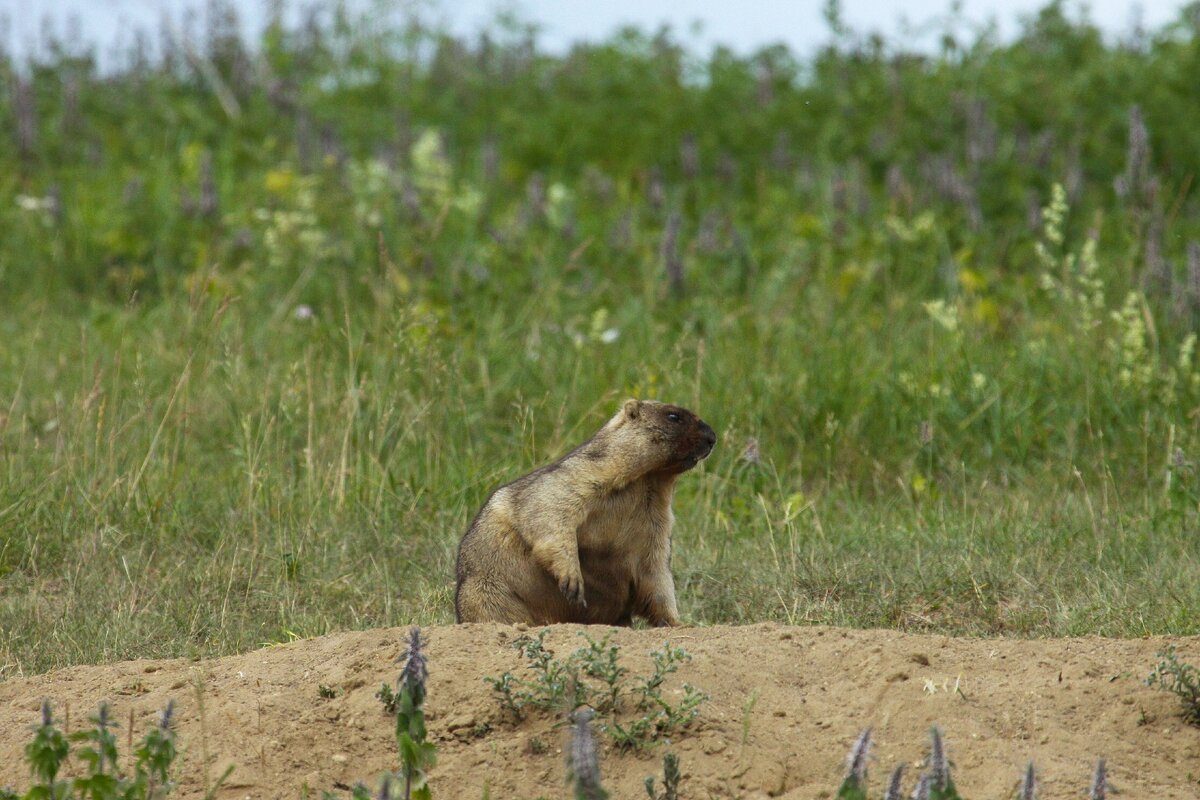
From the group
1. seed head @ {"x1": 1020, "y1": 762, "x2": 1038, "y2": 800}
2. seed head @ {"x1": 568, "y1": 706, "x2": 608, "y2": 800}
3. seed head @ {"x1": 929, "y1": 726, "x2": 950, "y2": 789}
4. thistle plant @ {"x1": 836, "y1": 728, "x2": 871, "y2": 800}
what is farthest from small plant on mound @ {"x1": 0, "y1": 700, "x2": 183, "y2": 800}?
seed head @ {"x1": 1020, "y1": 762, "x2": 1038, "y2": 800}

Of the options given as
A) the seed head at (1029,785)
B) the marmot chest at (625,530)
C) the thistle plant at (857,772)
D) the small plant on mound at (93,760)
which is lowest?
the marmot chest at (625,530)

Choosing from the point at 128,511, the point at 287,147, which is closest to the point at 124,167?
the point at 287,147

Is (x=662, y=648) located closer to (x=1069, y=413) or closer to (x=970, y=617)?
(x=970, y=617)

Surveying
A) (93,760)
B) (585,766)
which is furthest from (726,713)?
(93,760)

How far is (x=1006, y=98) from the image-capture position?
36.7 ft

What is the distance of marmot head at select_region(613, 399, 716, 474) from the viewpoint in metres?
5.18

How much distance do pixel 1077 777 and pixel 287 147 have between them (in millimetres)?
9219

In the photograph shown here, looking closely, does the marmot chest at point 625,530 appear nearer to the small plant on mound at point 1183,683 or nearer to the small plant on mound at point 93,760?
the small plant on mound at point 1183,683

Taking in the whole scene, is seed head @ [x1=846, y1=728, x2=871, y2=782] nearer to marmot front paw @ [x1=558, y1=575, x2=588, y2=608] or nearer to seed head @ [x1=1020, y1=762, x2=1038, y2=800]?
seed head @ [x1=1020, y1=762, x2=1038, y2=800]

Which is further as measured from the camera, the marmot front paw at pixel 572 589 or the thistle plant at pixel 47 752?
the marmot front paw at pixel 572 589

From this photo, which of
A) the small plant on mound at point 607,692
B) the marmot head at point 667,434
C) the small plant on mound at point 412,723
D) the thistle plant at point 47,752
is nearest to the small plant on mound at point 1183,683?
the small plant on mound at point 607,692

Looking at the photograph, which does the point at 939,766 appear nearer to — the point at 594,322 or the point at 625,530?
the point at 625,530

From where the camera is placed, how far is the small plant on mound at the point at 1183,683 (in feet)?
12.6

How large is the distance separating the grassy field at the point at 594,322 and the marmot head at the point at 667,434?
0.62 m
